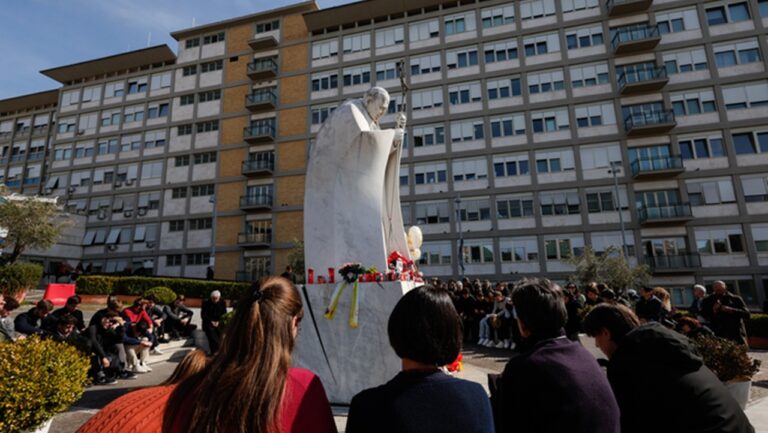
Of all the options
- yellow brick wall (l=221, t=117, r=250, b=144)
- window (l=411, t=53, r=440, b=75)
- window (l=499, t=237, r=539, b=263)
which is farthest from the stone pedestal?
yellow brick wall (l=221, t=117, r=250, b=144)

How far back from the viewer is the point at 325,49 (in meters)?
37.0

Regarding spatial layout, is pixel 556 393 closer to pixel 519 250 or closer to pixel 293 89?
pixel 519 250

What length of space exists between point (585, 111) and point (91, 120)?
47171mm

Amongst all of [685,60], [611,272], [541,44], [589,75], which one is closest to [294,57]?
[541,44]

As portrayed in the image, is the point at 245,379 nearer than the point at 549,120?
Yes

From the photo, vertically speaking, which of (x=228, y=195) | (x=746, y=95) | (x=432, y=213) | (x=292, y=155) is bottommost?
(x=432, y=213)

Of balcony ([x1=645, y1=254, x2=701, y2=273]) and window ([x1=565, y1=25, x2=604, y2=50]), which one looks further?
window ([x1=565, y1=25, x2=604, y2=50])

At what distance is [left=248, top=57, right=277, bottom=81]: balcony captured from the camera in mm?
37469

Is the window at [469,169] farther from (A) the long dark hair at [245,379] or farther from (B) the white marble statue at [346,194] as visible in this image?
(A) the long dark hair at [245,379]

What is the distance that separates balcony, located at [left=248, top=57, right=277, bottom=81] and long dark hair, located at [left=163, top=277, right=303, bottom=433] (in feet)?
130

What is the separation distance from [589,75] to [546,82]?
302cm

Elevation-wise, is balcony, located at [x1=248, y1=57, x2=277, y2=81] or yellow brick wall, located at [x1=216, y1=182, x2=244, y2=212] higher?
balcony, located at [x1=248, y1=57, x2=277, y2=81]

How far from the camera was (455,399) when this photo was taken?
4.91 feet

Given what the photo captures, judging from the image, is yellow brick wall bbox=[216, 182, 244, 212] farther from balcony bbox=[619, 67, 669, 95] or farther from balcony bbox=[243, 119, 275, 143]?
balcony bbox=[619, 67, 669, 95]
